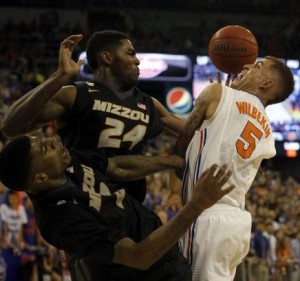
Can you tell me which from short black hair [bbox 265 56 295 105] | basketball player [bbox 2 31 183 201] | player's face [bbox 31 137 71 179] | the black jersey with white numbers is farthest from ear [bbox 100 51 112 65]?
short black hair [bbox 265 56 295 105]

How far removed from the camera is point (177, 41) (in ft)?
66.7

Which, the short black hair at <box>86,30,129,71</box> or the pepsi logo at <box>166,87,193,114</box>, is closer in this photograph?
the short black hair at <box>86,30,129,71</box>

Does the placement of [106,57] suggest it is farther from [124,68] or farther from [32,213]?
[32,213]

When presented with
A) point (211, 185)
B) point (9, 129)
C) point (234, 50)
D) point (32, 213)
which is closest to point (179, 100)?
point (32, 213)

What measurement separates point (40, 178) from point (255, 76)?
1.42 meters

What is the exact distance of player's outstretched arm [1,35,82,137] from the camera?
3.17m

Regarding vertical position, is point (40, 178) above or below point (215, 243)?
above

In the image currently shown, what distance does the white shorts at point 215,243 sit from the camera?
352 cm

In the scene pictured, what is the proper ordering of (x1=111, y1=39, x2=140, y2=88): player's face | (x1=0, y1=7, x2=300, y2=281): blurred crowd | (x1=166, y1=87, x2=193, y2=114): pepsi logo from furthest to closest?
(x1=166, y1=87, x2=193, y2=114): pepsi logo < (x1=0, y1=7, x2=300, y2=281): blurred crowd < (x1=111, y1=39, x2=140, y2=88): player's face

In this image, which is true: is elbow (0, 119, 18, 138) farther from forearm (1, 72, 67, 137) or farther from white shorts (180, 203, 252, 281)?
white shorts (180, 203, 252, 281)

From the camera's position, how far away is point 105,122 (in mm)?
3492

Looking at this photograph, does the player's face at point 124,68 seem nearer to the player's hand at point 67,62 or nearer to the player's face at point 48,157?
the player's hand at point 67,62

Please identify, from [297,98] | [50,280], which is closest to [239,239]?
[50,280]

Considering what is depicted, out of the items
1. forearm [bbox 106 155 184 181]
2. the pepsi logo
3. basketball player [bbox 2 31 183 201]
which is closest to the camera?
basketball player [bbox 2 31 183 201]
